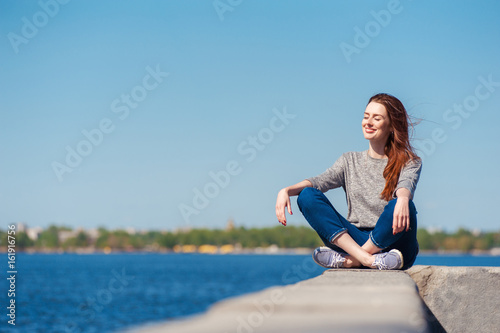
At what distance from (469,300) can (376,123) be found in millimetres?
1475

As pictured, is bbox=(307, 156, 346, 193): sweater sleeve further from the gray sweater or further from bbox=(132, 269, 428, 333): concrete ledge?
bbox=(132, 269, 428, 333): concrete ledge

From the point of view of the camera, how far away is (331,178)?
5.05m

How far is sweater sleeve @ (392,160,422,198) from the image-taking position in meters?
4.56

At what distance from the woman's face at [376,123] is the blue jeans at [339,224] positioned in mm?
662

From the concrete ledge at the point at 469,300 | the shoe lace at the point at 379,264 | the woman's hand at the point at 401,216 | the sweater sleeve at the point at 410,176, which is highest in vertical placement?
the sweater sleeve at the point at 410,176

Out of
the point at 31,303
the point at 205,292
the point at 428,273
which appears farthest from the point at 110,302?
the point at 428,273

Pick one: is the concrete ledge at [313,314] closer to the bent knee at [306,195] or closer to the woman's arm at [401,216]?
the woman's arm at [401,216]

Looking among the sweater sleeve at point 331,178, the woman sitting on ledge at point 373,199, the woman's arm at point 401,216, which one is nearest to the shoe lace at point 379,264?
the woman sitting on ledge at point 373,199

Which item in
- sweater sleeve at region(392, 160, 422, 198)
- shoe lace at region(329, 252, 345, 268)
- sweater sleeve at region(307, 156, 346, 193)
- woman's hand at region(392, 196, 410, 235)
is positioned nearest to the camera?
woman's hand at region(392, 196, 410, 235)

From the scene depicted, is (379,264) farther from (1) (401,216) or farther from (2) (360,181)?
(2) (360,181)

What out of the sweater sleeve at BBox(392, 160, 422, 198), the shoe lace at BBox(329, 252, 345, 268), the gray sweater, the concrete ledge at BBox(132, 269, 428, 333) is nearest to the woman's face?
the gray sweater

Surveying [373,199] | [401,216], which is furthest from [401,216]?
→ [373,199]

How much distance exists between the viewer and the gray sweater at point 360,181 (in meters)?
4.88

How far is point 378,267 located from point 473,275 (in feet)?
2.42
